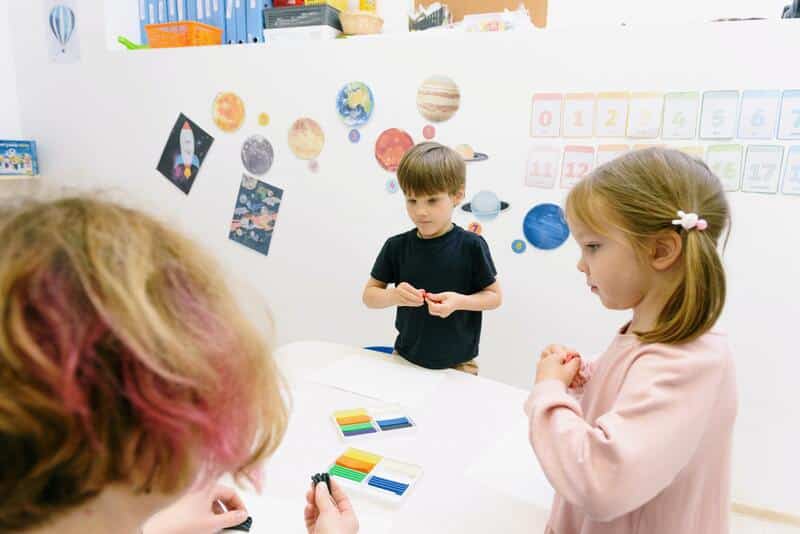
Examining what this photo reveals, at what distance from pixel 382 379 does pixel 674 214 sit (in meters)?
0.78

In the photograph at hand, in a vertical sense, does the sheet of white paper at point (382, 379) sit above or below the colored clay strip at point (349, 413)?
below

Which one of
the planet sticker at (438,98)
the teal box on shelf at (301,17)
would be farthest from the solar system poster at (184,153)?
the planet sticker at (438,98)

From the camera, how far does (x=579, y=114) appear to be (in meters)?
1.78

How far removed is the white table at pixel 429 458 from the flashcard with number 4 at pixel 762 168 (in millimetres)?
1016

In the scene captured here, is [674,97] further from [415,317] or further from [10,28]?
[10,28]

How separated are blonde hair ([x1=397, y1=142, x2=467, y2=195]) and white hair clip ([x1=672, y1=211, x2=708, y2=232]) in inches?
32.0

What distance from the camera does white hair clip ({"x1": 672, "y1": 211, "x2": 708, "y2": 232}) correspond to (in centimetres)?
70

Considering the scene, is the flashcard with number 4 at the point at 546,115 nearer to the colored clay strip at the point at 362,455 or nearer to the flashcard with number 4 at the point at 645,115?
the flashcard with number 4 at the point at 645,115

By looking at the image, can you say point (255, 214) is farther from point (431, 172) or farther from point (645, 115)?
point (645, 115)

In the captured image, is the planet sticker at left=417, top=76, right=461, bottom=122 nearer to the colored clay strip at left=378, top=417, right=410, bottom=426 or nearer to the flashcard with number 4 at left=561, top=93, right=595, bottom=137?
the flashcard with number 4 at left=561, top=93, right=595, bottom=137

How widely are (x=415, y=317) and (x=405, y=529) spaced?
2.60 feet

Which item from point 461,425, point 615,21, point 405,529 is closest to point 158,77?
point 615,21

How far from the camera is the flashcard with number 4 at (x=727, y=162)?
5.39 ft

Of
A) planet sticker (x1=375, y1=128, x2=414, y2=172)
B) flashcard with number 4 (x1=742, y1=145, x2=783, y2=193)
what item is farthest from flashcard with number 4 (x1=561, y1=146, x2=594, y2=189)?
planet sticker (x1=375, y1=128, x2=414, y2=172)
